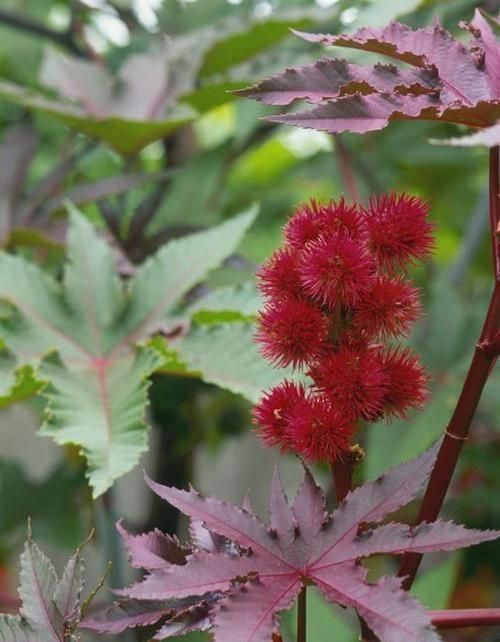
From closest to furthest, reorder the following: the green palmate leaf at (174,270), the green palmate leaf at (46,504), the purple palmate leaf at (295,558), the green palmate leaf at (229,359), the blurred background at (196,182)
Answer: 1. the purple palmate leaf at (295,558)
2. the green palmate leaf at (229,359)
3. the green palmate leaf at (174,270)
4. the blurred background at (196,182)
5. the green palmate leaf at (46,504)

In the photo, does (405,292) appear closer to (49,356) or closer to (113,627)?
(113,627)

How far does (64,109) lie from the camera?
913 millimetres

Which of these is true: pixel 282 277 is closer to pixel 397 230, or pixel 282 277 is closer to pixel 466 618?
pixel 397 230

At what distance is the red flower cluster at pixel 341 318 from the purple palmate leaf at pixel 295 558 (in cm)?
3

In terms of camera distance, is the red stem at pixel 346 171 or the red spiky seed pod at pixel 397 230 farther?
the red stem at pixel 346 171

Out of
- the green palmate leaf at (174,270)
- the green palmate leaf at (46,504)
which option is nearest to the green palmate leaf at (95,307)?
the green palmate leaf at (174,270)

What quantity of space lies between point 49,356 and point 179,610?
0.32 meters

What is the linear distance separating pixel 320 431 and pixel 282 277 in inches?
2.7

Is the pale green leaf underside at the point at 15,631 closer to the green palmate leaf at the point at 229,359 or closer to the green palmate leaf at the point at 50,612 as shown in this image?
the green palmate leaf at the point at 50,612

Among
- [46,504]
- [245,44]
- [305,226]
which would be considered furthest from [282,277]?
[46,504]

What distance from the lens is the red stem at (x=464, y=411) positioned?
0.39 m

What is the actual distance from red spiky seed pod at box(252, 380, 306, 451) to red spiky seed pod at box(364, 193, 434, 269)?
0.22 feet

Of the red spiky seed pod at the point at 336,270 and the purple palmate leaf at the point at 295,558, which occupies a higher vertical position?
the red spiky seed pod at the point at 336,270

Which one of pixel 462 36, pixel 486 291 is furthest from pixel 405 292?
pixel 486 291
